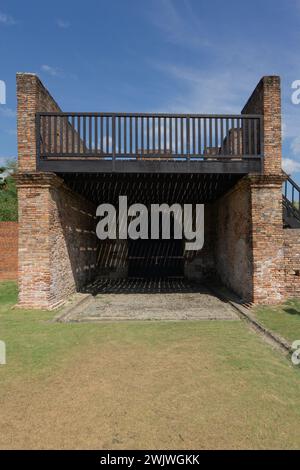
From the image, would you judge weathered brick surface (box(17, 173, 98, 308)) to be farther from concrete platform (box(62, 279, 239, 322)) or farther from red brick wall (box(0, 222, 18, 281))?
red brick wall (box(0, 222, 18, 281))

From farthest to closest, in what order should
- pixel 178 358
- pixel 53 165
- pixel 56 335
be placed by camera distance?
pixel 53 165, pixel 56 335, pixel 178 358

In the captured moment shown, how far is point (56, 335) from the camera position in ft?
18.6

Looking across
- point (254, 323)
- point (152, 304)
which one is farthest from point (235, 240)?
point (254, 323)

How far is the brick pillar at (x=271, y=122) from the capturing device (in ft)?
25.4

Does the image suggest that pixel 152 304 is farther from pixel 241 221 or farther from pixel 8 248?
pixel 8 248

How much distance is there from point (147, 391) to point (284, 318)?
4165mm

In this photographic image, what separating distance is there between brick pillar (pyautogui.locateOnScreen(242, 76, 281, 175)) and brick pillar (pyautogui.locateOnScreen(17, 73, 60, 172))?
577 centimetres

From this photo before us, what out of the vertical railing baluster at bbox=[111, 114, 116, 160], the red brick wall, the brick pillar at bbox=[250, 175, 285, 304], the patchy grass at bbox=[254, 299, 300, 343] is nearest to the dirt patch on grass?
the patchy grass at bbox=[254, 299, 300, 343]

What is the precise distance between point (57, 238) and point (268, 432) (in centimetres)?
683

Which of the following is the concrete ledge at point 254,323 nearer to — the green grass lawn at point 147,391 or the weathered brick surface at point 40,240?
the green grass lawn at point 147,391

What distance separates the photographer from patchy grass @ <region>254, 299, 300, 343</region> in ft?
18.2

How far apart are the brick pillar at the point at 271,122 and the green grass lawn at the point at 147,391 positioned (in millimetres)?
4441

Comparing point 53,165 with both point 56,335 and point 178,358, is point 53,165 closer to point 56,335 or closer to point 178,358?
point 56,335
